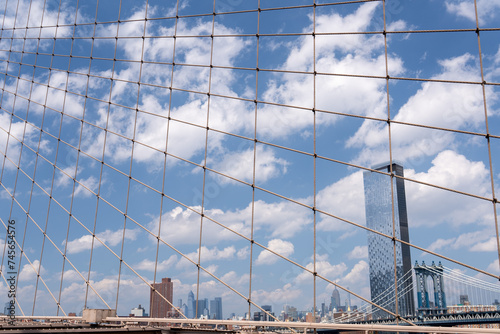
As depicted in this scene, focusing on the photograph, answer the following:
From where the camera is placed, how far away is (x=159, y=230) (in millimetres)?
8203

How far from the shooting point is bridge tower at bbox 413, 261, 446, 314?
54681mm

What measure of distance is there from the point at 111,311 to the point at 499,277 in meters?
4.60

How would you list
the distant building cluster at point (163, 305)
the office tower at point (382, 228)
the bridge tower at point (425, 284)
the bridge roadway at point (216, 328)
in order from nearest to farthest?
the bridge roadway at point (216, 328) < the distant building cluster at point (163, 305) < the bridge tower at point (425, 284) < the office tower at point (382, 228)

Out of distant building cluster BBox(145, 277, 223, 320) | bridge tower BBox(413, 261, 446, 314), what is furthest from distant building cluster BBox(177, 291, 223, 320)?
bridge tower BBox(413, 261, 446, 314)

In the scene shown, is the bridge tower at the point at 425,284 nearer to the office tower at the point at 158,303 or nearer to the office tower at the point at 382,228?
the office tower at the point at 382,228

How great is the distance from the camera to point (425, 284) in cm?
5641

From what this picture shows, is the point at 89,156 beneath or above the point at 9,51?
beneath

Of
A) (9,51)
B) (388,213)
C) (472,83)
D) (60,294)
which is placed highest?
(388,213)

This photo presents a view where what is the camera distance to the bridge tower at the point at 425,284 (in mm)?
54681

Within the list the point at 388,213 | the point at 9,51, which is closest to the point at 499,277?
the point at 9,51

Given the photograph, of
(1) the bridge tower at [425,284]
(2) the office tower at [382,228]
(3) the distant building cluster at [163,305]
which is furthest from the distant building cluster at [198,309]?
(2) the office tower at [382,228]

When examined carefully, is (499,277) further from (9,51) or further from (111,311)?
(9,51)

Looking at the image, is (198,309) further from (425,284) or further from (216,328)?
(425,284)

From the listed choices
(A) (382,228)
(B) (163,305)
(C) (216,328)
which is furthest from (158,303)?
(A) (382,228)
